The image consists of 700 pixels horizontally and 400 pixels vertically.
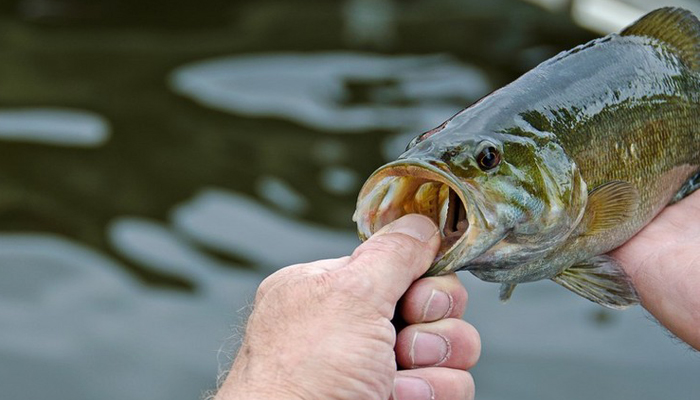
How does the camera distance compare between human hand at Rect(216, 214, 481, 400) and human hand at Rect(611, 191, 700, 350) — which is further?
human hand at Rect(611, 191, 700, 350)

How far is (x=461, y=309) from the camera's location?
2605 millimetres

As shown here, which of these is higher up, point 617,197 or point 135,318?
point 135,318

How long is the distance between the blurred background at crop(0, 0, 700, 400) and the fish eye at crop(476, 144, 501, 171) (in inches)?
65.3

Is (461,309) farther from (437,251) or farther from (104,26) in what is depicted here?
(104,26)

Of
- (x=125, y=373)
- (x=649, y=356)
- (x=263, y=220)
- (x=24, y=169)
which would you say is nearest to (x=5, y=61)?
(x=24, y=169)

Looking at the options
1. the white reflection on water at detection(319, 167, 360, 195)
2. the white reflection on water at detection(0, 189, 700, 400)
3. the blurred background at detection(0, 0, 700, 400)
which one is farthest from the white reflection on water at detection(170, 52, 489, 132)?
the white reflection on water at detection(0, 189, 700, 400)

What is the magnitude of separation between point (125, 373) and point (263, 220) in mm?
2254

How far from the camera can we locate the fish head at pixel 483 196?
8.12ft

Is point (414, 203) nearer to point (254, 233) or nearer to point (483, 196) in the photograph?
point (483, 196)

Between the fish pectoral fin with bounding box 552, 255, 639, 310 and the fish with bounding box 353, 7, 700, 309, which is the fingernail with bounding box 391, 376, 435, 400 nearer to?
the fish with bounding box 353, 7, 700, 309

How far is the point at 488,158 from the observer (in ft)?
8.59

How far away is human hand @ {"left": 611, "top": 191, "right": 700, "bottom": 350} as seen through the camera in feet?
10.2

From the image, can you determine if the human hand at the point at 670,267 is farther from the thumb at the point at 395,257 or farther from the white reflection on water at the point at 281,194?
the white reflection on water at the point at 281,194

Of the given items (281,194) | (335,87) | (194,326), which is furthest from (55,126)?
(194,326)
